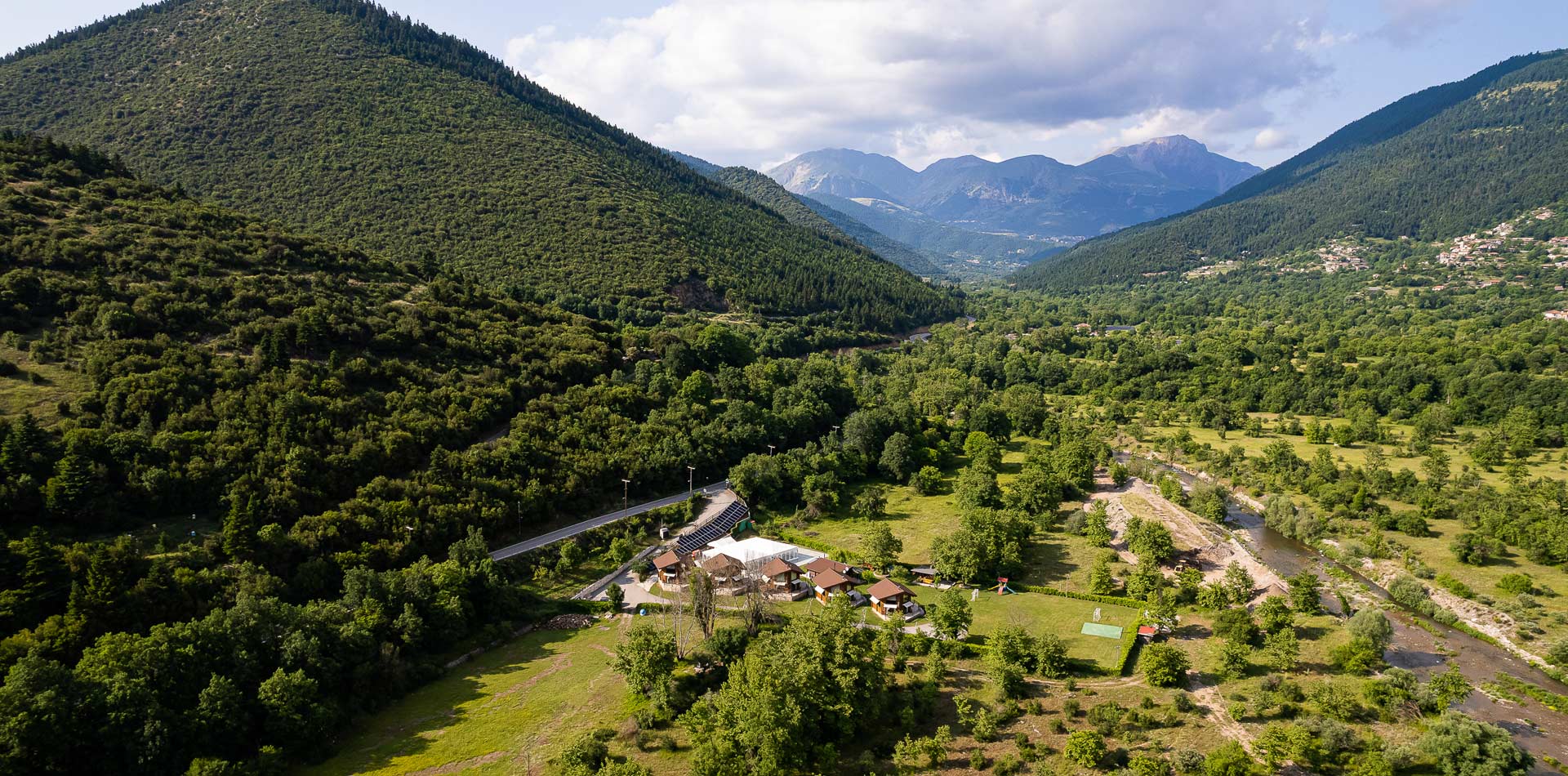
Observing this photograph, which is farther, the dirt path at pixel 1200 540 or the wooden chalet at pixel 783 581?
the dirt path at pixel 1200 540

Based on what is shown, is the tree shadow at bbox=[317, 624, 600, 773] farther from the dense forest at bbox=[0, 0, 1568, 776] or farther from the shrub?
the shrub

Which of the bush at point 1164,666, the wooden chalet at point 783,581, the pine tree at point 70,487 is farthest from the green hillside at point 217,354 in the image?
the bush at point 1164,666

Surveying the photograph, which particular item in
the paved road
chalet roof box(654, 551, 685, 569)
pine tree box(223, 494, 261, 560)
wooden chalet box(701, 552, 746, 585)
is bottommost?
wooden chalet box(701, 552, 746, 585)

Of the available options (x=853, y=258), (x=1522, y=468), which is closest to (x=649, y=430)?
(x=1522, y=468)

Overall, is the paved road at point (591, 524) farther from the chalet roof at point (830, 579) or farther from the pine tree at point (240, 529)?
the chalet roof at point (830, 579)

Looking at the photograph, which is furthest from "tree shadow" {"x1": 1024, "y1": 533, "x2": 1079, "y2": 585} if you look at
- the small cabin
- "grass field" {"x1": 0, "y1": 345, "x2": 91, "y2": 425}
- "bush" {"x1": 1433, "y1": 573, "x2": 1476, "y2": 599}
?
"grass field" {"x1": 0, "y1": 345, "x2": 91, "y2": 425}

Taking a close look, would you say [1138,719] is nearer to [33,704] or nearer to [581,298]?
[33,704]

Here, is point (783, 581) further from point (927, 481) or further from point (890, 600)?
point (927, 481)
